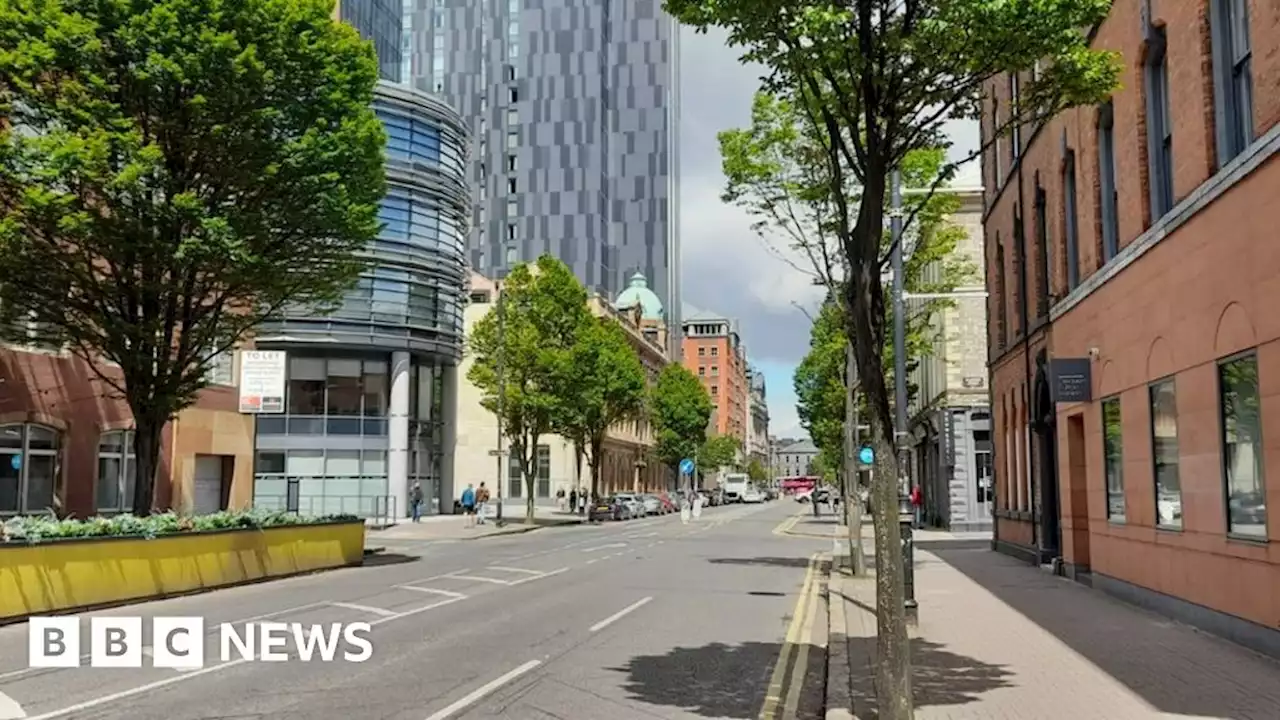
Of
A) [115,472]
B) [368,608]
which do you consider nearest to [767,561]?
[368,608]

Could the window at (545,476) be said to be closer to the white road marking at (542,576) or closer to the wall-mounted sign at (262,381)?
the wall-mounted sign at (262,381)

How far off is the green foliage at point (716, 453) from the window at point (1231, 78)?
103 meters

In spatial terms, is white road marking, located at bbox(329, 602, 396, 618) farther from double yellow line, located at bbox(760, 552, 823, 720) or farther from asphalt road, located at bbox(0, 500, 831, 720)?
double yellow line, located at bbox(760, 552, 823, 720)

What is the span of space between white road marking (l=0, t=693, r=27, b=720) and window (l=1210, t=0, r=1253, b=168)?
42.2ft

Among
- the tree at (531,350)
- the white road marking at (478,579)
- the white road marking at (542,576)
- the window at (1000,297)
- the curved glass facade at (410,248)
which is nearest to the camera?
the white road marking at (478,579)

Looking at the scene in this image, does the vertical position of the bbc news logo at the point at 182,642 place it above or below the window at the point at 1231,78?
below

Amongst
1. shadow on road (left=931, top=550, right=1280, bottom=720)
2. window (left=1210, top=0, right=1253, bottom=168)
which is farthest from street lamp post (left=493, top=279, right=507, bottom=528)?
window (left=1210, top=0, right=1253, bottom=168)

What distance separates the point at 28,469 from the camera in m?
26.4

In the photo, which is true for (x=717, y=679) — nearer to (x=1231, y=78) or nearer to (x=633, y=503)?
(x=1231, y=78)

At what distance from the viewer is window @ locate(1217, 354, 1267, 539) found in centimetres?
1138

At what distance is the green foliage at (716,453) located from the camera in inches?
4724

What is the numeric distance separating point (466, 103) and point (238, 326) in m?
99.2

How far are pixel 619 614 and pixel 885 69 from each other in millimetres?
9801

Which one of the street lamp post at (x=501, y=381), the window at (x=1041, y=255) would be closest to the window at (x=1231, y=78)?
the window at (x=1041, y=255)
